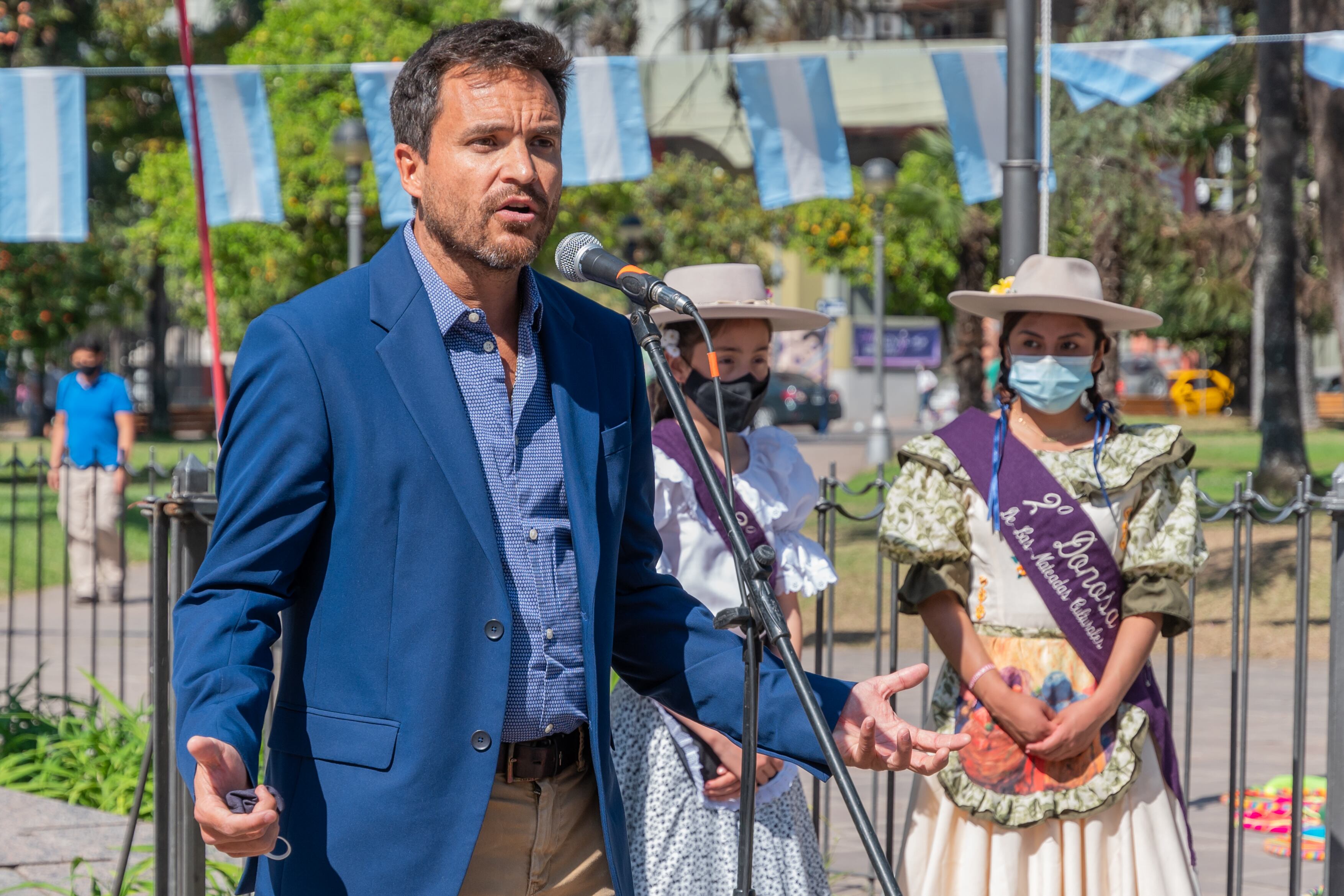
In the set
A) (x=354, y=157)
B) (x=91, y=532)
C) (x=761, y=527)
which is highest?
(x=354, y=157)

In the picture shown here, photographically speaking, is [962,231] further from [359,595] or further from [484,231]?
[359,595]

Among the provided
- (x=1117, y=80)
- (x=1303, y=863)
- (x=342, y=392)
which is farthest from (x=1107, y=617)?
(x=1117, y=80)

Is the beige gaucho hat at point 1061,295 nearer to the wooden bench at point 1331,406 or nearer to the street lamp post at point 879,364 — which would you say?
the street lamp post at point 879,364

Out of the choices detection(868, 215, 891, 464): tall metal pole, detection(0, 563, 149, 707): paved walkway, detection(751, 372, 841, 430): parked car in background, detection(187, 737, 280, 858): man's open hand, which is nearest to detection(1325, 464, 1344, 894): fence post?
detection(187, 737, 280, 858): man's open hand

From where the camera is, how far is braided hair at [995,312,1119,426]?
3863 millimetres

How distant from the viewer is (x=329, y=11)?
73.2 feet

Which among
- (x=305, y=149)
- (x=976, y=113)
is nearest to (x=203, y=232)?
(x=976, y=113)

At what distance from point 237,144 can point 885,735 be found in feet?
27.5

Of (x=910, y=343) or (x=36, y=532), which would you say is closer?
(x=36, y=532)

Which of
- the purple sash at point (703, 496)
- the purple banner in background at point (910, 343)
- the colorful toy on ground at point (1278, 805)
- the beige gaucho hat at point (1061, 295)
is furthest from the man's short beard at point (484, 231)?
A: the purple banner in background at point (910, 343)

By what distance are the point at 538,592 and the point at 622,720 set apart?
154 centimetres

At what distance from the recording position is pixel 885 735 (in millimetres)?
2287

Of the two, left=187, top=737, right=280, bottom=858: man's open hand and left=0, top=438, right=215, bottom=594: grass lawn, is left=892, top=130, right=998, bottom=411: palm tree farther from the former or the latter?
left=187, top=737, right=280, bottom=858: man's open hand

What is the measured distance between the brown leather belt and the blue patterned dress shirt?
2 cm
